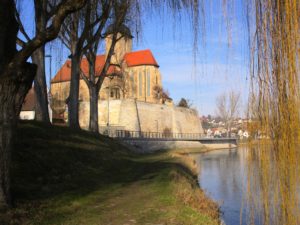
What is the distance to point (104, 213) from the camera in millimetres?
6488

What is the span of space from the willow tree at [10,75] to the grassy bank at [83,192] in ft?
2.50

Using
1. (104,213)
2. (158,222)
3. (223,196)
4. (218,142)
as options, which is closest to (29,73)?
(104,213)

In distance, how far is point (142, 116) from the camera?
56031 mm

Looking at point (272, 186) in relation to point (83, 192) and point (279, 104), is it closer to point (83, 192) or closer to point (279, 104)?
point (279, 104)

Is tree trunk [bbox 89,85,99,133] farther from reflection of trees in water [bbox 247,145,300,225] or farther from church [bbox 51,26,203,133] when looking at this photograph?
reflection of trees in water [bbox 247,145,300,225]

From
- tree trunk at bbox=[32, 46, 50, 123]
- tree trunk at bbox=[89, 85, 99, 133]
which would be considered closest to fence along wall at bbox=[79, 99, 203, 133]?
tree trunk at bbox=[89, 85, 99, 133]

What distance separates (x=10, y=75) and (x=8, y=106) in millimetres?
479

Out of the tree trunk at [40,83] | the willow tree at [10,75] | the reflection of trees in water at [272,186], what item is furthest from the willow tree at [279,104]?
the tree trunk at [40,83]

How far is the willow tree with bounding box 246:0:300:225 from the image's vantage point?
2.09 m

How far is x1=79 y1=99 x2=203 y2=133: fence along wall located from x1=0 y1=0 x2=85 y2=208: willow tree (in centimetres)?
3997

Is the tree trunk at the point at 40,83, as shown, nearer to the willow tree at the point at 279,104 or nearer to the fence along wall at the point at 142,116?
the willow tree at the point at 279,104

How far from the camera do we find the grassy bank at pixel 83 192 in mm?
6168

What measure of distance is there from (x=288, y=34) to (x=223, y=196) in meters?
12.4

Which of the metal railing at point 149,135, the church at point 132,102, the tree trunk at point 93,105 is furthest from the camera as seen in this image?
the church at point 132,102
